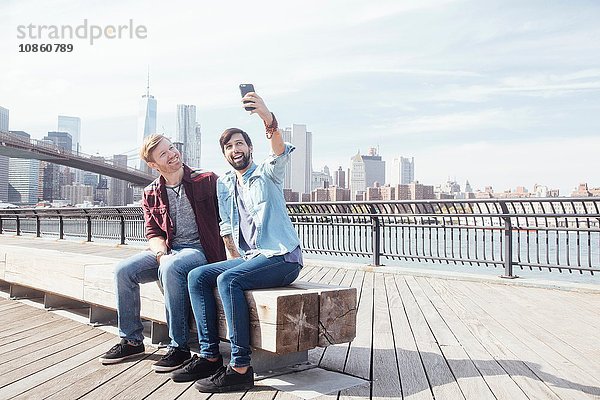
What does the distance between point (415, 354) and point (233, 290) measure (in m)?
1.20

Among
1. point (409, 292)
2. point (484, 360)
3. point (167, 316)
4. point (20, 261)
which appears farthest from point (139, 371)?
point (409, 292)

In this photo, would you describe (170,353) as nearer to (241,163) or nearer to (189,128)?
(241,163)

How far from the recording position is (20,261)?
15.5ft

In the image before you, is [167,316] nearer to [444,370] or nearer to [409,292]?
[444,370]

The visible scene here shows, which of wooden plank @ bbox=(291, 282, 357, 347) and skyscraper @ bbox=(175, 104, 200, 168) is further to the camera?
skyscraper @ bbox=(175, 104, 200, 168)

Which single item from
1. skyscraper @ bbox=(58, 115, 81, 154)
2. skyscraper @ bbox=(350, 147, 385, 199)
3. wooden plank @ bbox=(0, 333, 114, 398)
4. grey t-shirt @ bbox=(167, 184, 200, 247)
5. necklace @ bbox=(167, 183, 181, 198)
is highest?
skyscraper @ bbox=(58, 115, 81, 154)

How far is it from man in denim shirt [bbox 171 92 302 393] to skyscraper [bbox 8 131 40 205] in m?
52.4

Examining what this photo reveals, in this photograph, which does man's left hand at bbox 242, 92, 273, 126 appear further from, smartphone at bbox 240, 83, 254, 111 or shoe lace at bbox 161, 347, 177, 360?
shoe lace at bbox 161, 347, 177, 360

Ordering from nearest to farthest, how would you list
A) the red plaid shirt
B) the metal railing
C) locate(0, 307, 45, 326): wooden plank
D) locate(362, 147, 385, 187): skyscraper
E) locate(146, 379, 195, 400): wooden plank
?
locate(146, 379, 195, 400): wooden plank → the red plaid shirt → locate(0, 307, 45, 326): wooden plank → the metal railing → locate(362, 147, 385, 187): skyscraper

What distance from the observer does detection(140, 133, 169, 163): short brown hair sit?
10.8 ft

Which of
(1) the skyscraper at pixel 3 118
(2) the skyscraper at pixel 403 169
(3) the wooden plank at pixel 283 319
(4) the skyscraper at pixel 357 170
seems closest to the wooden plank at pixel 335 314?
(3) the wooden plank at pixel 283 319

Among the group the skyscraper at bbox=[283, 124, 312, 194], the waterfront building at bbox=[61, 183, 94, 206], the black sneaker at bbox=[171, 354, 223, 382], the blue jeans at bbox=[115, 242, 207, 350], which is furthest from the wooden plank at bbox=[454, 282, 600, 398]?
the waterfront building at bbox=[61, 183, 94, 206]

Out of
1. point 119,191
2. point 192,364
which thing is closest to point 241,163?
point 192,364

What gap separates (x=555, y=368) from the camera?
288 cm
